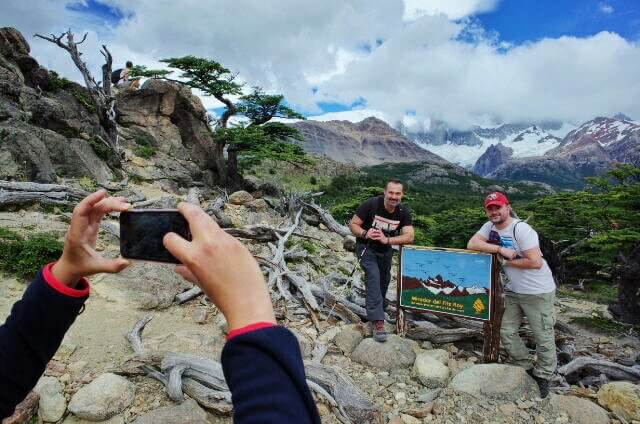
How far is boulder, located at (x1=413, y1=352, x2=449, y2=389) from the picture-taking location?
4660mm

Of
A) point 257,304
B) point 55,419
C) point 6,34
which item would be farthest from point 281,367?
point 6,34

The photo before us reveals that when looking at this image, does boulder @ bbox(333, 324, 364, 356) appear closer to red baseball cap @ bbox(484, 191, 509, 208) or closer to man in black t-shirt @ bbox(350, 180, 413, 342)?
man in black t-shirt @ bbox(350, 180, 413, 342)

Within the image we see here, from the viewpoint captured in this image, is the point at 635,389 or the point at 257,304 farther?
the point at 635,389

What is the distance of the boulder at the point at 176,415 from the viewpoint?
125 inches

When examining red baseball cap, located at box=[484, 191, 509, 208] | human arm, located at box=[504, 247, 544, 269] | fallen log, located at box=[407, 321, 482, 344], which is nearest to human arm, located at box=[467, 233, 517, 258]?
human arm, located at box=[504, 247, 544, 269]

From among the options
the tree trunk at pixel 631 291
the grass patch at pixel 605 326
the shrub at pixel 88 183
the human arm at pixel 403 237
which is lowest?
the grass patch at pixel 605 326

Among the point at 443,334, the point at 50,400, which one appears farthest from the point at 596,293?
the point at 50,400

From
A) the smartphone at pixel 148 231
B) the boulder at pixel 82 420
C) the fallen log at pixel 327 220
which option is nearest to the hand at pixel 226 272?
the smartphone at pixel 148 231

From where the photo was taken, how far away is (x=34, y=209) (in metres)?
8.20

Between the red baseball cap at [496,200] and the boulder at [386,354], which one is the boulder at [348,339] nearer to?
the boulder at [386,354]

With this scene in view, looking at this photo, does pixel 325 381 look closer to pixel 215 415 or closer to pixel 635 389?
pixel 215 415

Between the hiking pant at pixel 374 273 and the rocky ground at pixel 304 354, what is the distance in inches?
16.9

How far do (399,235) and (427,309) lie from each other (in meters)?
1.14

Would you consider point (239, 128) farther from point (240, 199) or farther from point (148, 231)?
point (148, 231)
